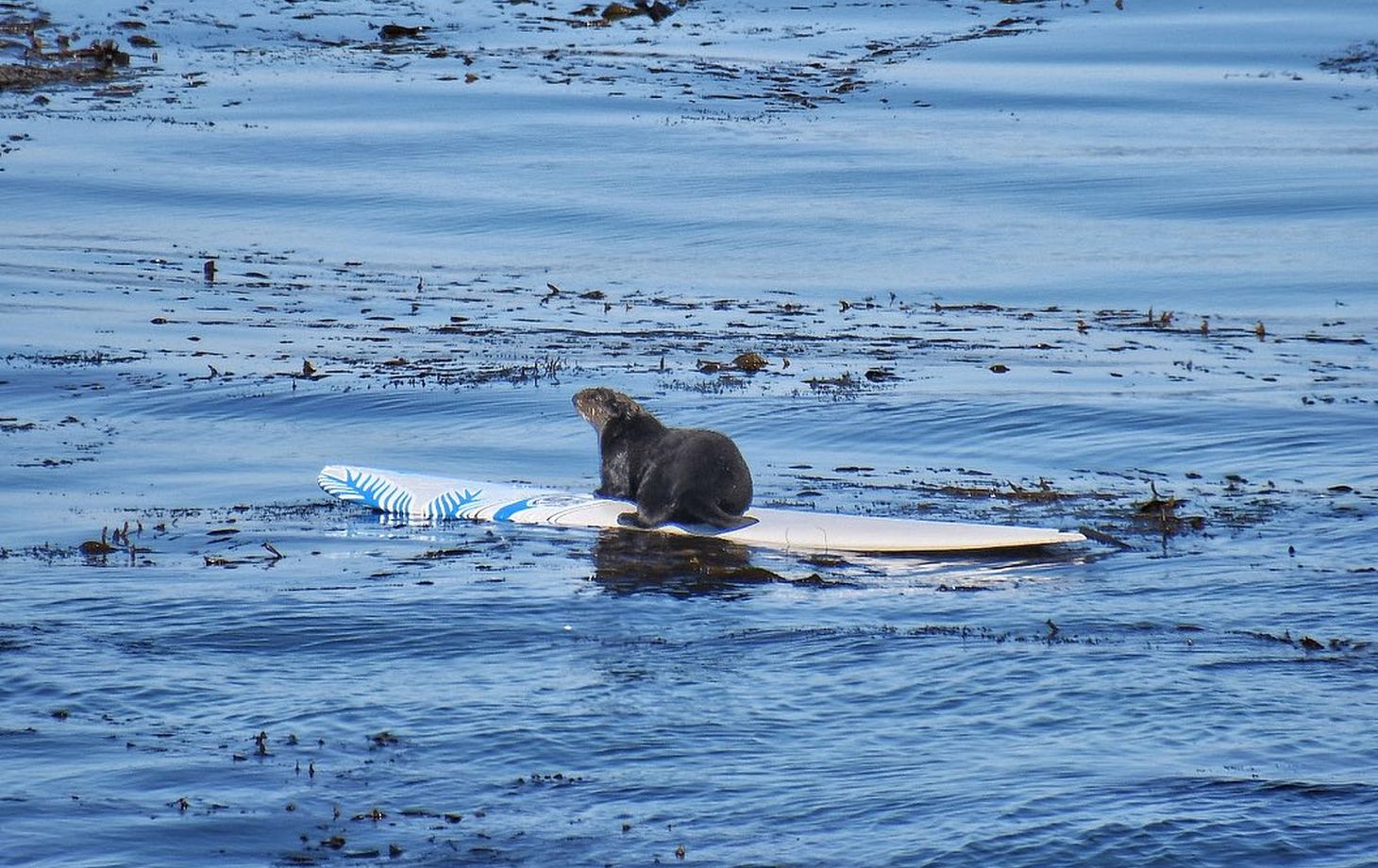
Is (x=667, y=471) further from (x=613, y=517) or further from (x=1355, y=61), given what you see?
(x=1355, y=61)

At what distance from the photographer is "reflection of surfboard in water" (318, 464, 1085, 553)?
417 inches

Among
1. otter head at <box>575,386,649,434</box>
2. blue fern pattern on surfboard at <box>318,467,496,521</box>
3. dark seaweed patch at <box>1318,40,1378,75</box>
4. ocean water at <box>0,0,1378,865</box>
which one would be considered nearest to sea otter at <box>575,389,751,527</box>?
otter head at <box>575,386,649,434</box>

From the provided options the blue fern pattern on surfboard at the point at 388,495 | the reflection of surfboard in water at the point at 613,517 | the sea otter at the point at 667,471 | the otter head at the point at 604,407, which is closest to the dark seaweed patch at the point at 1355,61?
the otter head at the point at 604,407

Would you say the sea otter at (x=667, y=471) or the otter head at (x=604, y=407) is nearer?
the sea otter at (x=667, y=471)

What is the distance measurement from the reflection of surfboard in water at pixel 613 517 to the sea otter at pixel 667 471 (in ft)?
0.31

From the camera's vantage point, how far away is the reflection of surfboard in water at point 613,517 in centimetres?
1059

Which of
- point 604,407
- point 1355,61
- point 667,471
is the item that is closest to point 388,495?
point 604,407

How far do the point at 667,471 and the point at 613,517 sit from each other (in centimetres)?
47

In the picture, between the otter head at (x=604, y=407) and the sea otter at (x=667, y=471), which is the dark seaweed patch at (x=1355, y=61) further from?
the sea otter at (x=667, y=471)

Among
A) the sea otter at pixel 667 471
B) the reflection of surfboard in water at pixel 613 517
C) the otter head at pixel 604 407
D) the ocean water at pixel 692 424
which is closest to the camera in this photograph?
the ocean water at pixel 692 424

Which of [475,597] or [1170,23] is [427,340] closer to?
[475,597]

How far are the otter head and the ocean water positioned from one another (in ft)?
3.10

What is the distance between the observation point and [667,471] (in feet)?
37.7

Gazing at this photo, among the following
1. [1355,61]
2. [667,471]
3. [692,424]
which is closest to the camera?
[667,471]
